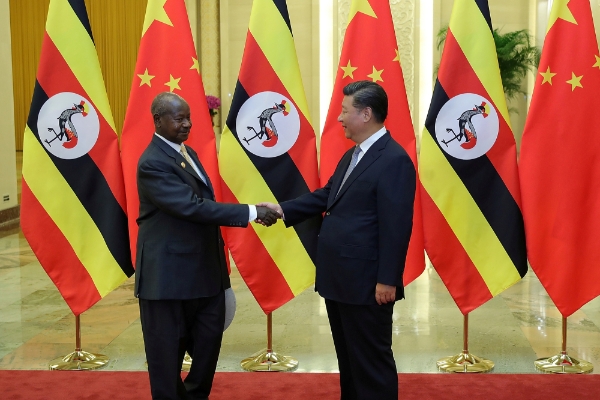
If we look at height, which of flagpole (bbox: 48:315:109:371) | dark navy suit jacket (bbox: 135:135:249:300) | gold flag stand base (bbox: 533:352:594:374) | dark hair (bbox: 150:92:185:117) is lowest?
gold flag stand base (bbox: 533:352:594:374)

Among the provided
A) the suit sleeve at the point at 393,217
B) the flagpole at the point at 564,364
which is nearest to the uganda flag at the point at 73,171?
the suit sleeve at the point at 393,217

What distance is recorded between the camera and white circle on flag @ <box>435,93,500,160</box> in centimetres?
407

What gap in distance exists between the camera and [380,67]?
417 cm

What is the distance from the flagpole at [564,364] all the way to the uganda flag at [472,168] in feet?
1.61

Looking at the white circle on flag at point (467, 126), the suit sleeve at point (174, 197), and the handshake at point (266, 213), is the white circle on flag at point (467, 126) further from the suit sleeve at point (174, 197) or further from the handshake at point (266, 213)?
the suit sleeve at point (174, 197)

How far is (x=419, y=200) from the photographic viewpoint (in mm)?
4156

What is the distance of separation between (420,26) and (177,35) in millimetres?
8917

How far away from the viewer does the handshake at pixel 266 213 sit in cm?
332

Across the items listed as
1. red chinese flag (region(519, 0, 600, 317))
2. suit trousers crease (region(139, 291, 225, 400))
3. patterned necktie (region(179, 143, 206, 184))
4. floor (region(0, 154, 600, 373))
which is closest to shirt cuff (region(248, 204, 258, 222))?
patterned necktie (region(179, 143, 206, 184))

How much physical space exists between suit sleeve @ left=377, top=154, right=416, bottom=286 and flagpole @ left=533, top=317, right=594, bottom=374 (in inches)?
64.2

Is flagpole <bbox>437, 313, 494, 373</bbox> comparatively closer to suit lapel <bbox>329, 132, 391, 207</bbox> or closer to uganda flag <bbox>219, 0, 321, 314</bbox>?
uganda flag <bbox>219, 0, 321, 314</bbox>

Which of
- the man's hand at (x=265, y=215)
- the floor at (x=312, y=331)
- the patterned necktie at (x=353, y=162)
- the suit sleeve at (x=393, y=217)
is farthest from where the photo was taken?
the floor at (x=312, y=331)

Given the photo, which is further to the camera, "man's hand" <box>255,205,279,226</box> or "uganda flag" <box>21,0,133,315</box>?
"uganda flag" <box>21,0,133,315</box>

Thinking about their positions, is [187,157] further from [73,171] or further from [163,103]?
[73,171]
